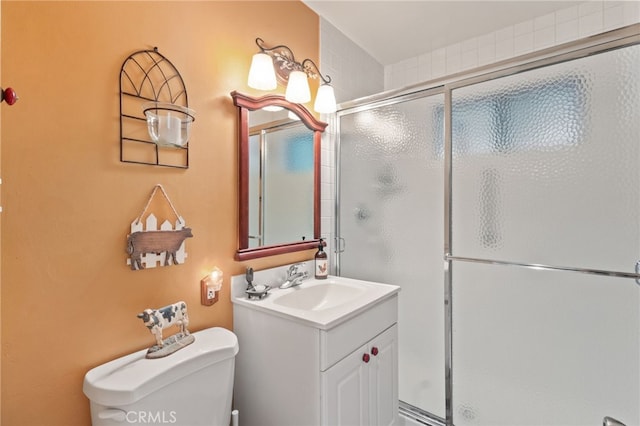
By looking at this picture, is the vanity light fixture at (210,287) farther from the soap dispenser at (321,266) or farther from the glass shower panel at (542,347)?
the glass shower panel at (542,347)

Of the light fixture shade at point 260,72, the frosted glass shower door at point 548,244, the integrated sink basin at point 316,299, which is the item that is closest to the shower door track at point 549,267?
the frosted glass shower door at point 548,244

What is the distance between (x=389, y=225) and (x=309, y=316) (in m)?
0.91

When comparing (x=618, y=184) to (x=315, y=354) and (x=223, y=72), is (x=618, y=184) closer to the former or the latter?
(x=315, y=354)

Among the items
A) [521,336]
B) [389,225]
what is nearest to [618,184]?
[521,336]

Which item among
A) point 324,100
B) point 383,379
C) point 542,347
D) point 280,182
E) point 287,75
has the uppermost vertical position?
point 287,75

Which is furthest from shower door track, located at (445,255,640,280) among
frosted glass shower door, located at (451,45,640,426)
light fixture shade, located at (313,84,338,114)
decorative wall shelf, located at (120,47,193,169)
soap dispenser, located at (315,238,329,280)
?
decorative wall shelf, located at (120,47,193,169)

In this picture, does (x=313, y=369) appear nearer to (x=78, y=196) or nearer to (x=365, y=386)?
(x=365, y=386)

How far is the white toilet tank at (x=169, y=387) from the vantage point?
0.86 meters

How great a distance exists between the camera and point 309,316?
1.12 m

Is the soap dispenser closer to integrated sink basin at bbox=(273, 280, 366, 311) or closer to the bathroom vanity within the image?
integrated sink basin at bbox=(273, 280, 366, 311)

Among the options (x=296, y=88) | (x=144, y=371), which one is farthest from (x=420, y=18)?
(x=144, y=371)

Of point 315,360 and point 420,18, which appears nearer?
point 315,360

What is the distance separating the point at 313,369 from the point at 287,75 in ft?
4.52

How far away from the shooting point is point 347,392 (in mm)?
1205
